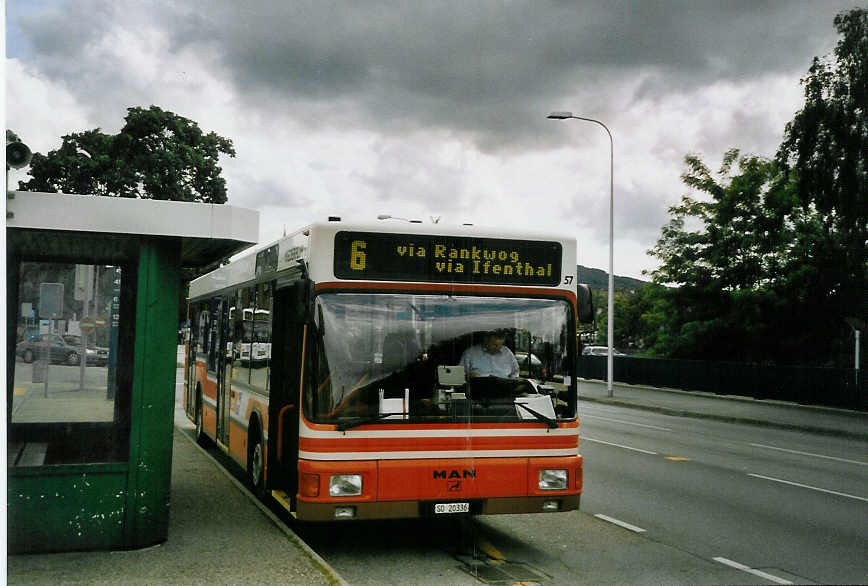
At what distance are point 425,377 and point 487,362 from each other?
1.73ft

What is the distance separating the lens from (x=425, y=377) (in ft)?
23.8

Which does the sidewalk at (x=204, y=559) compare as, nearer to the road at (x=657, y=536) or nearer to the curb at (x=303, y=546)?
the curb at (x=303, y=546)

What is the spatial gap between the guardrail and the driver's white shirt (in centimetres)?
1977

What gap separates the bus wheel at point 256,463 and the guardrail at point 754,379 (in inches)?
715

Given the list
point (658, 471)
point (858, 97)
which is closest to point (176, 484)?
point (658, 471)

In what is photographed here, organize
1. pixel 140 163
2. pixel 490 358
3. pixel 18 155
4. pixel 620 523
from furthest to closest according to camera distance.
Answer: pixel 140 163 → pixel 620 523 → pixel 490 358 → pixel 18 155

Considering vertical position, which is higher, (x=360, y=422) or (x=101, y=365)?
(x=101, y=365)

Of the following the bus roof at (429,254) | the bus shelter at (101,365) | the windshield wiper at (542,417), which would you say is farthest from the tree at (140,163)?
the windshield wiper at (542,417)

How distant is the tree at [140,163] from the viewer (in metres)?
33.0

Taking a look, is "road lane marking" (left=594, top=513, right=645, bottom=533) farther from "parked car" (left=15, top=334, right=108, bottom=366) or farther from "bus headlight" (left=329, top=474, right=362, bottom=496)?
"parked car" (left=15, top=334, right=108, bottom=366)

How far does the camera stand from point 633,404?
28.7 metres

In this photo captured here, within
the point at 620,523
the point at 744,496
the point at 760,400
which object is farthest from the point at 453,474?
the point at 760,400

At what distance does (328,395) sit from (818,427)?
18175 millimetres

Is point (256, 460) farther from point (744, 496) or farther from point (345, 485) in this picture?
point (744, 496)
